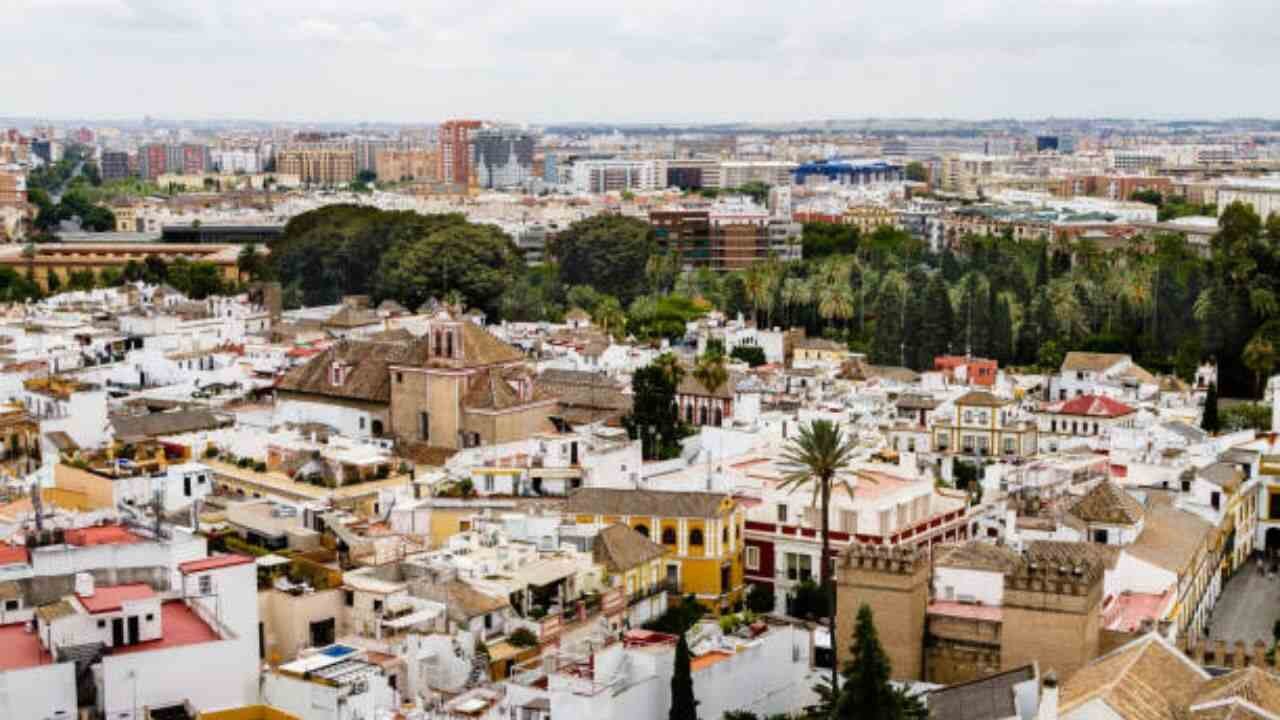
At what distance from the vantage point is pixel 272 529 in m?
33.9

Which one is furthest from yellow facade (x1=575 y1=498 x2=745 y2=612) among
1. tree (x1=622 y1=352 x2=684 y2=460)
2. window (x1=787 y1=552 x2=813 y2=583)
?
tree (x1=622 y1=352 x2=684 y2=460)

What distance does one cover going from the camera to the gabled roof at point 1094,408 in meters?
53.6

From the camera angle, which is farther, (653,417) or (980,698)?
(653,417)

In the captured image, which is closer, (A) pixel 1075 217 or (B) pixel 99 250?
(B) pixel 99 250

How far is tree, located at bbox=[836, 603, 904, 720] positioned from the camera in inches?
883

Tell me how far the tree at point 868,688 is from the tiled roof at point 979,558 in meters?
6.51

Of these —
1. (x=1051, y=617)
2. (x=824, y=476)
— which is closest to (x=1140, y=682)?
(x=1051, y=617)

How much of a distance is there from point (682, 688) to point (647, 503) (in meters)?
12.6

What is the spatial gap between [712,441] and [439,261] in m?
44.5

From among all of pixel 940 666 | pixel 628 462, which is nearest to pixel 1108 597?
pixel 940 666

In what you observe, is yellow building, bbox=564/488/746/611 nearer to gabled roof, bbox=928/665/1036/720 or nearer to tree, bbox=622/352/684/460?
gabled roof, bbox=928/665/1036/720

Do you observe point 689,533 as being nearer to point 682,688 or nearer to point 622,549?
point 622,549

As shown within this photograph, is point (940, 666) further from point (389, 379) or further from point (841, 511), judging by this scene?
point (389, 379)

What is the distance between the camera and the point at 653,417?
51844mm
